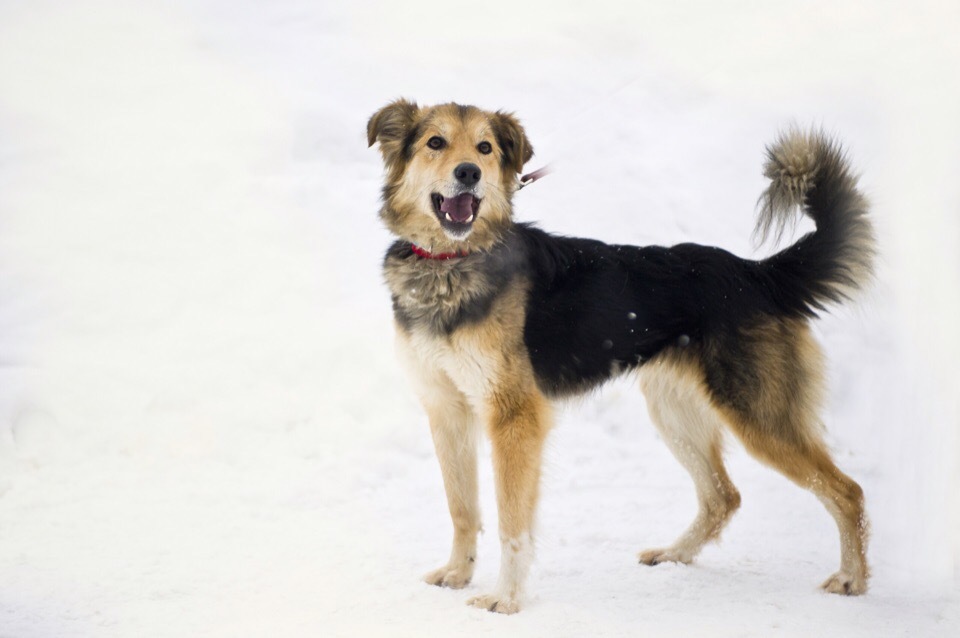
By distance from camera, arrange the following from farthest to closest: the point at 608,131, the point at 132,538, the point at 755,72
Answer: the point at 755,72 → the point at 608,131 → the point at 132,538

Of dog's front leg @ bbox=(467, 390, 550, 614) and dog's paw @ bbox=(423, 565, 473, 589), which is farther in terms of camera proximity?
dog's paw @ bbox=(423, 565, 473, 589)

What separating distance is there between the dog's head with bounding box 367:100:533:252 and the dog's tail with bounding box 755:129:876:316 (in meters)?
1.34

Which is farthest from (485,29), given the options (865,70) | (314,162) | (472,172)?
(472,172)

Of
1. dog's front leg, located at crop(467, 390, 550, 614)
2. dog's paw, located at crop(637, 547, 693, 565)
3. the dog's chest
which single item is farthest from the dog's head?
dog's paw, located at crop(637, 547, 693, 565)

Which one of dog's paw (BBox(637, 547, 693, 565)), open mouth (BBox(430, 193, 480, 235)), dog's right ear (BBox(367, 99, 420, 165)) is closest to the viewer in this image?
→ open mouth (BBox(430, 193, 480, 235))

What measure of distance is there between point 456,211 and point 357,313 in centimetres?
358

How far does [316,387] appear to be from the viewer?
658cm

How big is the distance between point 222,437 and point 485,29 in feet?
26.6

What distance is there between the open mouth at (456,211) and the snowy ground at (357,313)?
119 cm

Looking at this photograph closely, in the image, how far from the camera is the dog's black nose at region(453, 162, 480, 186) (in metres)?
3.94

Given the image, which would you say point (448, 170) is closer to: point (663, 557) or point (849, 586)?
point (663, 557)

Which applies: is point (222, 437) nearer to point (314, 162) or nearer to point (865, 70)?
point (314, 162)

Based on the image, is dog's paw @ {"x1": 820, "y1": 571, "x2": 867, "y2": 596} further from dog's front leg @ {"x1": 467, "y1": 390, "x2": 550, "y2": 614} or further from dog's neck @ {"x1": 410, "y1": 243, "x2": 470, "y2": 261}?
dog's neck @ {"x1": 410, "y1": 243, "x2": 470, "y2": 261}

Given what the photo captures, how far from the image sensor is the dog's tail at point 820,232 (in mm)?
4375
